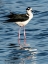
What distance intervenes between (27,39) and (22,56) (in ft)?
7.52

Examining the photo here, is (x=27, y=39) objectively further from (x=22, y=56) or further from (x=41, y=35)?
(x=22, y=56)

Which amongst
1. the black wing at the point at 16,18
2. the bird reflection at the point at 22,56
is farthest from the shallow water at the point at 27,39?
the black wing at the point at 16,18

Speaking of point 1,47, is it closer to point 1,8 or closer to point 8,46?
point 8,46

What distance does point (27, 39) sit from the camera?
1501cm

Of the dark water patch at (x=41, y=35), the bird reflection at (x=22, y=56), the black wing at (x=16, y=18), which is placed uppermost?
the black wing at (x=16, y=18)

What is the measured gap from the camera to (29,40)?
48.7 feet

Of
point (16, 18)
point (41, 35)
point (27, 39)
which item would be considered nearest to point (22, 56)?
point (27, 39)

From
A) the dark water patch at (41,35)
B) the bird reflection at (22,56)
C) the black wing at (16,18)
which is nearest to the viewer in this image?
the bird reflection at (22,56)

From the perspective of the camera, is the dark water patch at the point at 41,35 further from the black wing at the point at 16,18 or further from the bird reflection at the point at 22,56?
the bird reflection at the point at 22,56

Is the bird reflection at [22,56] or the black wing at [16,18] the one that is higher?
the black wing at [16,18]

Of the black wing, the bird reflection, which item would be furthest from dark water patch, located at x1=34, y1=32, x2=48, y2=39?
the bird reflection

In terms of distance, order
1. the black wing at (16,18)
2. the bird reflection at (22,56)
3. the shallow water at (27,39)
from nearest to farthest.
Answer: the bird reflection at (22,56), the shallow water at (27,39), the black wing at (16,18)

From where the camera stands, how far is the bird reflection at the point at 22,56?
12188 mm


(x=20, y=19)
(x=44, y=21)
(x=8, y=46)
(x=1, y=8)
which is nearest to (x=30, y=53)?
(x=8, y=46)
